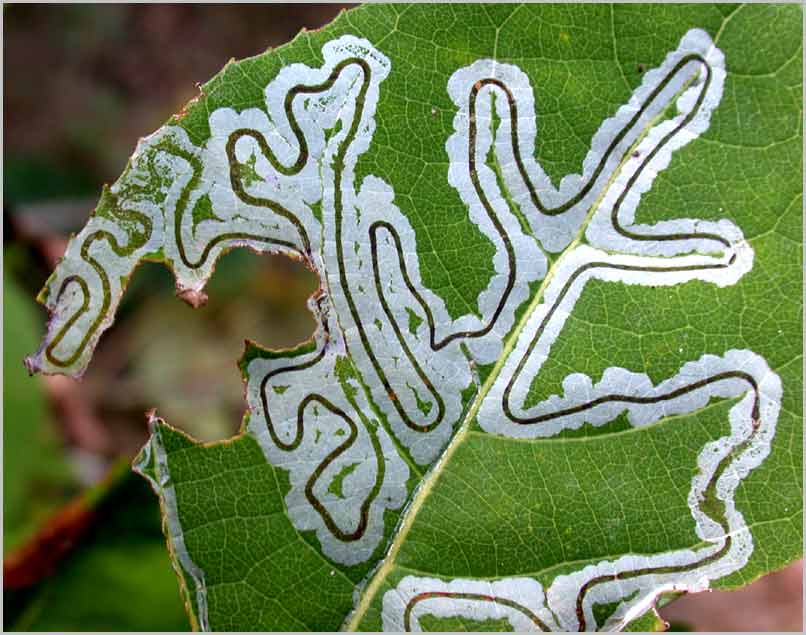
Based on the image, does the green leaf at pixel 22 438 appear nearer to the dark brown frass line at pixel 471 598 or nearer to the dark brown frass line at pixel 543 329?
the dark brown frass line at pixel 471 598

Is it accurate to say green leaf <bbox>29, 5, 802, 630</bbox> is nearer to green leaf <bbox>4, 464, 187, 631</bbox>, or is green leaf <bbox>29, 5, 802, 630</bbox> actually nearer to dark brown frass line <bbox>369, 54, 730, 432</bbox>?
dark brown frass line <bbox>369, 54, 730, 432</bbox>

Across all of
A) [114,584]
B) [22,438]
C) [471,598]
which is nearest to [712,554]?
[471,598]

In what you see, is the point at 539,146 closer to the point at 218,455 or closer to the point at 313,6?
the point at 218,455

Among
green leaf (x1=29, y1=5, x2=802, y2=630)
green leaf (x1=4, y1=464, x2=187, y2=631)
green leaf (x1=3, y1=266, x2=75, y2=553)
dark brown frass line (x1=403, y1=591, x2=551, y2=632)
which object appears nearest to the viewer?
green leaf (x1=29, y1=5, x2=802, y2=630)

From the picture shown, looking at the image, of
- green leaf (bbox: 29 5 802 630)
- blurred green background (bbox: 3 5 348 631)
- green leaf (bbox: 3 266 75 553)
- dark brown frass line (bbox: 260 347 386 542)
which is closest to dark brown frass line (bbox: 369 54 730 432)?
green leaf (bbox: 29 5 802 630)

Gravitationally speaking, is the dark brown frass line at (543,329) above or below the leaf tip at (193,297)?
below

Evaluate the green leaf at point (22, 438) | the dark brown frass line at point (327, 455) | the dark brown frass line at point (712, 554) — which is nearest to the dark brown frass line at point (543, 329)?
the dark brown frass line at point (712, 554)

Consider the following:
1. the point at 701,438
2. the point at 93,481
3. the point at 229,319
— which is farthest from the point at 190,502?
the point at 229,319

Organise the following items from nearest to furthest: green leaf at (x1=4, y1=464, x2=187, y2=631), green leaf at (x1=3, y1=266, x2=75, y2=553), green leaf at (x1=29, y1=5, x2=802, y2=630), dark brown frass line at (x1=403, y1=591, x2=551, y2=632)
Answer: green leaf at (x1=29, y1=5, x2=802, y2=630) → dark brown frass line at (x1=403, y1=591, x2=551, y2=632) → green leaf at (x1=4, y1=464, x2=187, y2=631) → green leaf at (x1=3, y1=266, x2=75, y2=553)

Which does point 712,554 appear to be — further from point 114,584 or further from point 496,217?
point 114,584
